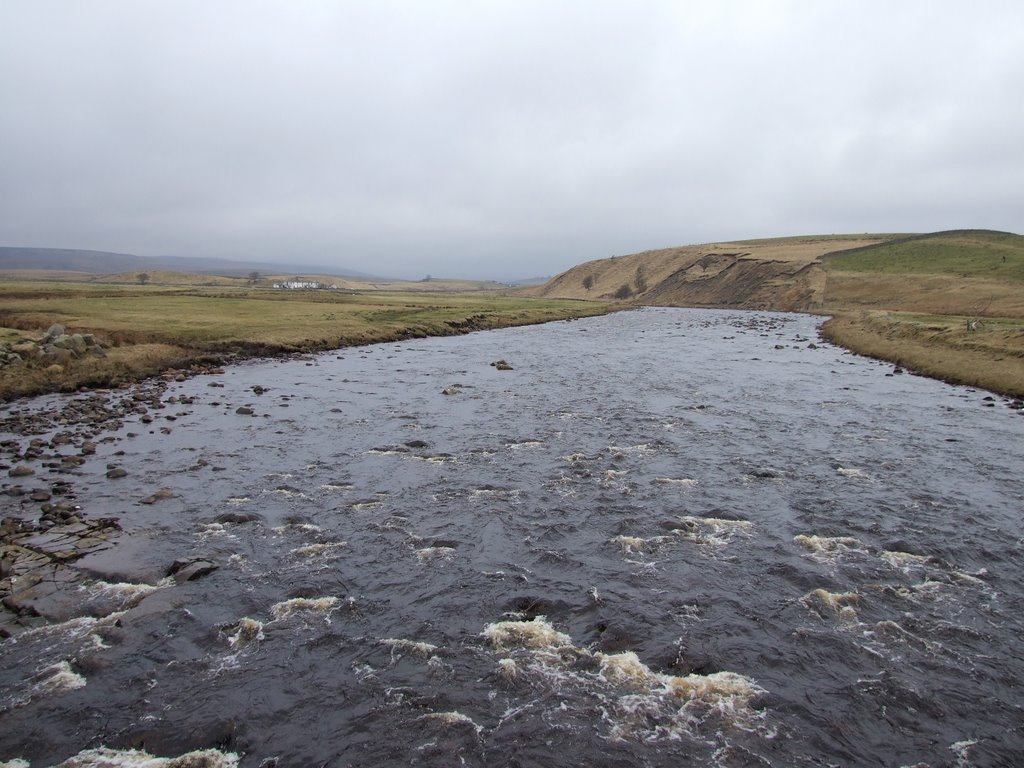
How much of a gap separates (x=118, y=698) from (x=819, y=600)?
13.2 meters

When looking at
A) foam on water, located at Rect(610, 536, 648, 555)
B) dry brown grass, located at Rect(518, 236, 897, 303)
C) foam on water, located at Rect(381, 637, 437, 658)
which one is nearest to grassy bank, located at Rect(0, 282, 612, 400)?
foam on water, located at Rect(381, 637, 437, 658)

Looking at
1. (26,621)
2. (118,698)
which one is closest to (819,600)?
(118,698)

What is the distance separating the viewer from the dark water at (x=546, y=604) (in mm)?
9117

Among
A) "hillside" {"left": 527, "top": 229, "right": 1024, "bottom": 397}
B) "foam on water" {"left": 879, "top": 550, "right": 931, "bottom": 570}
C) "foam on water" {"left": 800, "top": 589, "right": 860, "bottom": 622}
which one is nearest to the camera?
"foam on water" {"left": 800, "top": 589, "right": 860, "bottom": 622}

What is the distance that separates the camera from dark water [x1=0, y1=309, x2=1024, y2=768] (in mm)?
9117

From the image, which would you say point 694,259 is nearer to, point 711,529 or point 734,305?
point 734,305

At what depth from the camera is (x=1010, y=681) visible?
33.4 feet

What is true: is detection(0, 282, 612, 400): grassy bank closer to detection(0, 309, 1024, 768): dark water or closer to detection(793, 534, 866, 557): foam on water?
detection(0, 309, 1024, 768): dark water

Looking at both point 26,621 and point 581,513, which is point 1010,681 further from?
point 26,621

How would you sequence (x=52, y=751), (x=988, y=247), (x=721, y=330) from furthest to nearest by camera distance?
(x=988, y=247) < (x=721, y=330) < (x=52, y=751)

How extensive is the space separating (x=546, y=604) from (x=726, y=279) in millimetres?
152688

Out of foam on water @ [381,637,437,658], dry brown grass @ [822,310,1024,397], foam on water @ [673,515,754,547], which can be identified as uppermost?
dry brown grass @ [822,310,1024,397]

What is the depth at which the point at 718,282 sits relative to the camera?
153750 millimetres

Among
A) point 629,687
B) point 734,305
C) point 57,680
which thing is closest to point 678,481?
point 629,687
